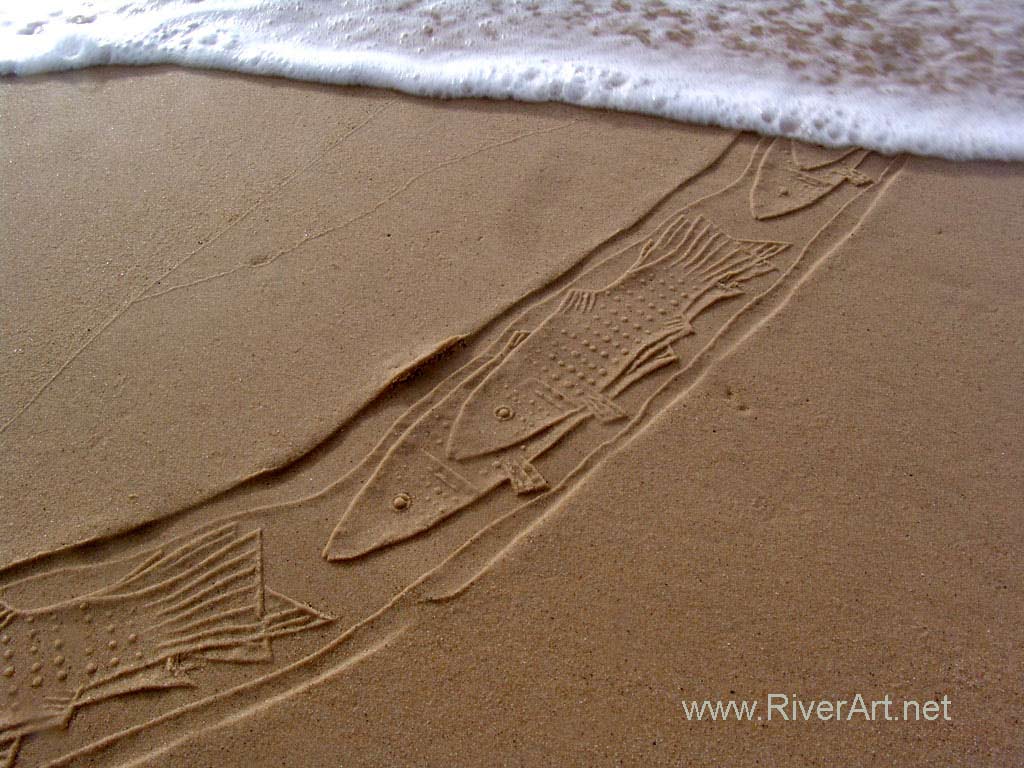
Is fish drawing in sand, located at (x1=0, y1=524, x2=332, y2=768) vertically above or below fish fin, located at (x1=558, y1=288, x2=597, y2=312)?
below

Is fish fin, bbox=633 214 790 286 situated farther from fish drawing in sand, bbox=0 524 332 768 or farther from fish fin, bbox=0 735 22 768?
fish fin, bbox=0 735 22 768

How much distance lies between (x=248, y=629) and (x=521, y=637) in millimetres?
639

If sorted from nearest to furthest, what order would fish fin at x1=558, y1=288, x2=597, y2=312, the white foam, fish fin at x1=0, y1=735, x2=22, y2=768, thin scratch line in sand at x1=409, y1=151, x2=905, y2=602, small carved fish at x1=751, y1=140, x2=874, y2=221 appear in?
fish fin at x1=0, y1=735, x2=22, y2=768 < thin scratch line in sand at x1=409, y1=151, x2=905, y2=602 < fish fin at x1=558, y1=288, x2=597, y2=312 < small carved fish at x1=751, y1=140, x2=874, y2=221 < the white foam

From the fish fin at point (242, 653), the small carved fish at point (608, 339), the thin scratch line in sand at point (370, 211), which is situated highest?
the thin scratch line in sand at point (370, 211)

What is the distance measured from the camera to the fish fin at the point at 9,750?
1583mm

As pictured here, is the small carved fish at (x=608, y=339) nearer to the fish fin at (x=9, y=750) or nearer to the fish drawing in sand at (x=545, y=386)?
the fish drawing in sand at (x=545, y=386)

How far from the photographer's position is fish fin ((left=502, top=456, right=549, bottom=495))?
1947mm

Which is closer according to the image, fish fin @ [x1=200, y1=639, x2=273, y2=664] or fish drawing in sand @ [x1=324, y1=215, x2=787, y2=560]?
fish fin @ [x1=200, y1=639, x2=273, y2=664]

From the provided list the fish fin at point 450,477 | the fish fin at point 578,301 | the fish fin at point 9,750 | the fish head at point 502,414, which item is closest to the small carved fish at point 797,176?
the fish fin at point 578,301

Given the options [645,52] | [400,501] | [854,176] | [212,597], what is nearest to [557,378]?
[400,501]

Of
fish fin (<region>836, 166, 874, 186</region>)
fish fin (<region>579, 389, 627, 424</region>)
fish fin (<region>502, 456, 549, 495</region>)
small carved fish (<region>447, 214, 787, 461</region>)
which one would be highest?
fish fin (<region>836, 166, 874, 186</region>)

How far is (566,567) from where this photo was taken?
181 cm

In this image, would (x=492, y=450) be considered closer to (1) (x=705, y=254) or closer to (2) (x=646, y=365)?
(2) (x=646, y=365)

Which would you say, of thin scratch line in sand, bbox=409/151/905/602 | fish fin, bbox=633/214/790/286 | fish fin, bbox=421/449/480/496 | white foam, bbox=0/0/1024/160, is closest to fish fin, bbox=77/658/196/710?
thin scratch line in sand, bbox=409/151/905/602
